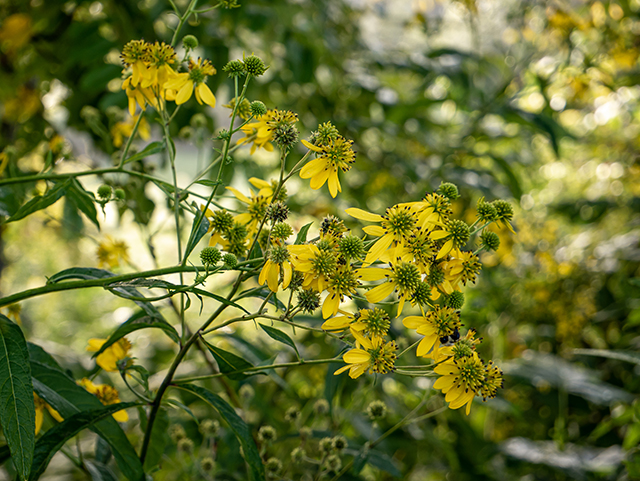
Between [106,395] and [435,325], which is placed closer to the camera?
[435,325]

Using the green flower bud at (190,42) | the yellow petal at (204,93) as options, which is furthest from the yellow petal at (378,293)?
the green flower bud at (190,42)

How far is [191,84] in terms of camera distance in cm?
61

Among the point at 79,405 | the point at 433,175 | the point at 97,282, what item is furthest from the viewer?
the point at 433,175

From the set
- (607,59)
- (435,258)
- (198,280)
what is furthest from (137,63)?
(607,59)

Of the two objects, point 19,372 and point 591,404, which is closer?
point 19,372

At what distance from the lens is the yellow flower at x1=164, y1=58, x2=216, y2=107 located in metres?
0.60

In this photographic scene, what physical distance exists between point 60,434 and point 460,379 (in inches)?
18.2

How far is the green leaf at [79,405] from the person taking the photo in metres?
0.57

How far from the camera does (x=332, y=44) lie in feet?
4.85

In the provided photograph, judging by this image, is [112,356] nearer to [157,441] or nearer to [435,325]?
[157,441]

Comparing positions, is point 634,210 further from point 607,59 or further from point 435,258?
point 435,258

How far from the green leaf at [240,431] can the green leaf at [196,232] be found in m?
0.18

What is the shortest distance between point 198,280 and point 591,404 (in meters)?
1.61

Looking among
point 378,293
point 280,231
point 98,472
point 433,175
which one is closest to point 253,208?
point 280,231
